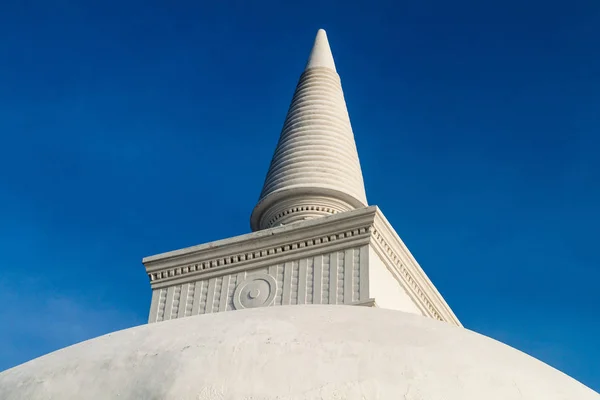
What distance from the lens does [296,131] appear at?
49.8 ft

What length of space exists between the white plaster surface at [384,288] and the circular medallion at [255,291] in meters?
1.37

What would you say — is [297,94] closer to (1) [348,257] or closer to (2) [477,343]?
(1) [348,257]

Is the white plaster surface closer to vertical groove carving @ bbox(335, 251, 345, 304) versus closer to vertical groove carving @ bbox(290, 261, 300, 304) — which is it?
vertical groove carving @ bbox(335, 251, 345, 304)

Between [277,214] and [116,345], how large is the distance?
917 centimetres

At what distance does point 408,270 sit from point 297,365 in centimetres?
913

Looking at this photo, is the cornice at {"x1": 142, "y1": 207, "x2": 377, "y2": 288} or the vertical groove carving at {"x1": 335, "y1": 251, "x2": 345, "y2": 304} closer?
the vertical groove carving at {"x1": 335, "y1": 251, "x2": 345, "y2": 304}

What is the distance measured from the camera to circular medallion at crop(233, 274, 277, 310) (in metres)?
12.1

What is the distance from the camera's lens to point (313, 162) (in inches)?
564

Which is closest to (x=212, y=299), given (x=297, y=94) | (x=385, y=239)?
(x=385, y=239)

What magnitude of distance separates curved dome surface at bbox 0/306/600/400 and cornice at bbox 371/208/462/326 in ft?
23.7

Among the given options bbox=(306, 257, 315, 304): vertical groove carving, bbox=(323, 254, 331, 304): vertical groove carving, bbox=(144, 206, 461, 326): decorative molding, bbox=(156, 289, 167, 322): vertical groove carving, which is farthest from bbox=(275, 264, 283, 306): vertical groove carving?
bbox=(156, 289, 167, 322): vertical groove carving

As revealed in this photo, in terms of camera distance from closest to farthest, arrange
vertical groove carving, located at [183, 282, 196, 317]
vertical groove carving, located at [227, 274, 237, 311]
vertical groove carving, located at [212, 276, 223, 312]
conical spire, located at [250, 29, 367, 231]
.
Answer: vertical groove carving, located at [227, 274, 237, 311] < vertical groove carving, located at [212, 276, 223, 312] < vertical groove carving, located at [183, 282, 196, 317] < conical spire, located at [250, 29, 367, 231]

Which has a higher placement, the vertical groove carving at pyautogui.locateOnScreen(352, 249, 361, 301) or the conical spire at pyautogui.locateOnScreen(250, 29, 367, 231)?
the conical spire at pyautogui.locateOnScreen(250, 29, 367, 231)

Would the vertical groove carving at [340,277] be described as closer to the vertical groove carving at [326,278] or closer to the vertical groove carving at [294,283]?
the vertical groove carving at [326,278]
